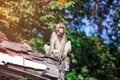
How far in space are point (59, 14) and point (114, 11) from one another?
5400mm

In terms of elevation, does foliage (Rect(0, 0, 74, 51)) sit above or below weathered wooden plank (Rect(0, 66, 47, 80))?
above

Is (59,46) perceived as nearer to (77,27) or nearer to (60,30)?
(60,30)

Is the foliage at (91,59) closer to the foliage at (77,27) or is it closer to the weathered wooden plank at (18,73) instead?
the foliage at (77,27)

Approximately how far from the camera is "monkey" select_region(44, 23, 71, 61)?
9273 millimetres

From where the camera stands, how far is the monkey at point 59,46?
9.27 metres

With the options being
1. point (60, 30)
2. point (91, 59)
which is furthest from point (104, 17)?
point (60, 30)

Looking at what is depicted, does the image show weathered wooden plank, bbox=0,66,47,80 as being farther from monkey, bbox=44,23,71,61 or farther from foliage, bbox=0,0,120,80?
foliage, bbox=0,0,120,80


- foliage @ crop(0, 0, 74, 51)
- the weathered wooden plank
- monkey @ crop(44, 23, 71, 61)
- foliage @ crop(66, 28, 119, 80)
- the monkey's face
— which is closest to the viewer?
the weathered wooden plank

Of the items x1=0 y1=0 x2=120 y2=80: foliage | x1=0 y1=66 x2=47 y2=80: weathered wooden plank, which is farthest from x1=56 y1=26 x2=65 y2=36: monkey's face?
x1=0 y1=0 x2=120 y2=80: foliage

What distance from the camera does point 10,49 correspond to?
8.37 m

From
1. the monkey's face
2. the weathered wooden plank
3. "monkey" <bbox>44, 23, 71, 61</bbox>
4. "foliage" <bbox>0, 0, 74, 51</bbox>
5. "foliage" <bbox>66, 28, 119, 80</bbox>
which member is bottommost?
the weathered wooden plank

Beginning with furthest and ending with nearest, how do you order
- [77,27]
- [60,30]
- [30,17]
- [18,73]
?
[77,27]
[30,17]
[60,30]
[18,73]

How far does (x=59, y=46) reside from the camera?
9617mm

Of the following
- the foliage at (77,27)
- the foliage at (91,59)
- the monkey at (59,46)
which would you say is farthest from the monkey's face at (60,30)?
the foliage at (91,59)
